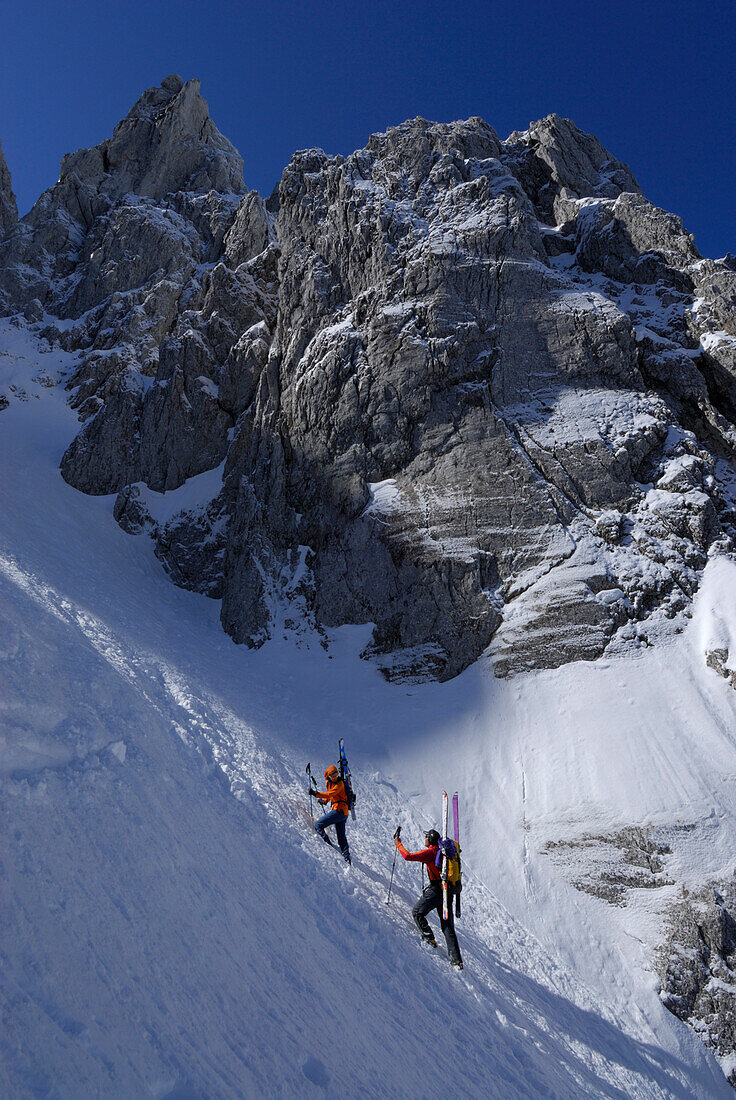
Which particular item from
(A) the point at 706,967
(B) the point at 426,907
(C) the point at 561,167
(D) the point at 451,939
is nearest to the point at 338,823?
(B) the point at 426,907

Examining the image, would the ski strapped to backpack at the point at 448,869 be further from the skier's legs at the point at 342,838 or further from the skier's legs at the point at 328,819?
the skier's legs at the point at 328,819

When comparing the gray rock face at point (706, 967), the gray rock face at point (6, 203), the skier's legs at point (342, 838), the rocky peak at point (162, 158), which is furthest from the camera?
the rocky peak at point (162, 158)

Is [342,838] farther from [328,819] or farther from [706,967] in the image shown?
[706,967]

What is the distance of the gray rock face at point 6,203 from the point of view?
203ft

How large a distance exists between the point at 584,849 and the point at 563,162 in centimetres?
4283

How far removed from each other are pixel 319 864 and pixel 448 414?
20.7 m

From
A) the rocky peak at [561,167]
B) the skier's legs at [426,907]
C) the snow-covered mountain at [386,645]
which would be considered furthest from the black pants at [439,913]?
the rocky peak at [561,167]

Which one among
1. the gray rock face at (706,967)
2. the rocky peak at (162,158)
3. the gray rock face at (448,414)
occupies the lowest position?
the gray rock face at (706,967)

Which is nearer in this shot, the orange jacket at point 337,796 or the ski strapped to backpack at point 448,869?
the ski strapped to backpack at point 448,869

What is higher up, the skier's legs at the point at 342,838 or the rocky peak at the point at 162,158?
the rocky peak at the point at 162,158

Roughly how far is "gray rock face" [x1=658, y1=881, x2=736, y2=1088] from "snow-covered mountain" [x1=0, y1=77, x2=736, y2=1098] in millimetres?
72

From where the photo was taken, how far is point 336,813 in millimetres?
9586

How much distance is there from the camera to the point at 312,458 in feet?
92.7

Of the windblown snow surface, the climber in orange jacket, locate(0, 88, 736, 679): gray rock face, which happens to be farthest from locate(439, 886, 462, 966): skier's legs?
locate(0, 88, 736, 679): gray rock face
